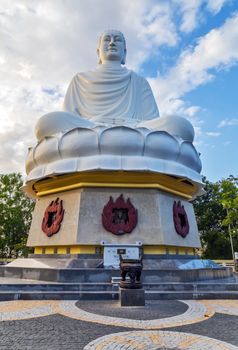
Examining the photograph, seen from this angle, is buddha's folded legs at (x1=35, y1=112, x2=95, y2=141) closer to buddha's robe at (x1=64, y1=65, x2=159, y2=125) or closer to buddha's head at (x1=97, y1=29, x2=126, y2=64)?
buddha's robe at (x1=64, y1=65, x2=159, y2=125)

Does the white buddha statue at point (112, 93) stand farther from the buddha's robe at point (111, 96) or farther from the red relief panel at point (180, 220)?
the red relief panel at point (180, 220)

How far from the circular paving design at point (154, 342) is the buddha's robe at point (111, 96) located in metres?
10.3

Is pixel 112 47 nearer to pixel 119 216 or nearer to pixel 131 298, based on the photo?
pixel 119 216

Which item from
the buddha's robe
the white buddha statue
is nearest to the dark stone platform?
the white buddha statue

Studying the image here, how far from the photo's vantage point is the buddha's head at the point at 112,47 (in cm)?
1609

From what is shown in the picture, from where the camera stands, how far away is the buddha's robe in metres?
14.2

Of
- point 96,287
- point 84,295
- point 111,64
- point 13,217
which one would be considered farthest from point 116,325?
point 13,217

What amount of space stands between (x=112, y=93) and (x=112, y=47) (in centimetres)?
303

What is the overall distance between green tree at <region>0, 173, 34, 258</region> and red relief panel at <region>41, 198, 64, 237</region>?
17.8m

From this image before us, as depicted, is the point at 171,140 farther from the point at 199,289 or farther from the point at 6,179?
the point at 6,179

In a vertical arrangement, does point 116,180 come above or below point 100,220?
above

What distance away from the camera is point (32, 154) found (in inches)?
464

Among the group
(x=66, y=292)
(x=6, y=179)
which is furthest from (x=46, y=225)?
(x=6, y=179)

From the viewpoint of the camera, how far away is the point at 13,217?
28.1m
